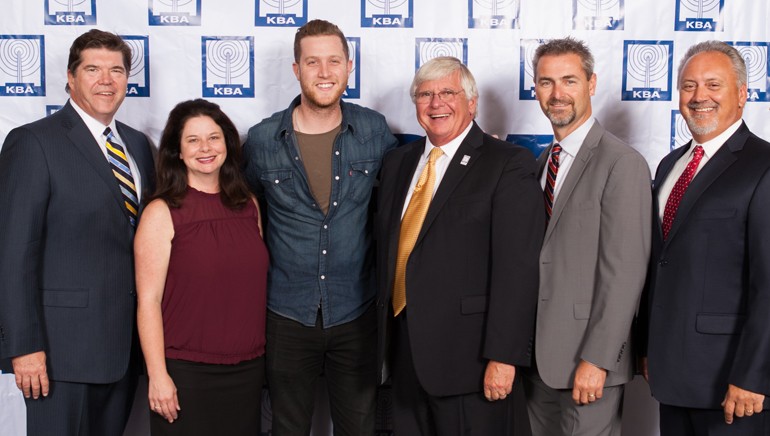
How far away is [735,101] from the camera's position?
1990 millimetres

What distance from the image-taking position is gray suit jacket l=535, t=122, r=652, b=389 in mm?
1989

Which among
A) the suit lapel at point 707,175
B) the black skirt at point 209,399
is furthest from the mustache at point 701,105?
the black skirt at point 209,399

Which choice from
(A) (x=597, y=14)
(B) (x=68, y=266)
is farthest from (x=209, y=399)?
(A) (x=597, y=14)

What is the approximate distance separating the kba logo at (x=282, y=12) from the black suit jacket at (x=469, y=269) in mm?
1247

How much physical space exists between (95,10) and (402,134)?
1.45 metres

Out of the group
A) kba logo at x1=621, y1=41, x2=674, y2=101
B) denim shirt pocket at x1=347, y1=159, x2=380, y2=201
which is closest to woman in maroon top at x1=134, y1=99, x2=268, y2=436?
denim shirt pocket at x1=347, y1=159, x2=380, y2=201

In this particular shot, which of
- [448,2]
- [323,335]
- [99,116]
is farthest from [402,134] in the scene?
[99,116]

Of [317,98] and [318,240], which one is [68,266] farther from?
[317,98]

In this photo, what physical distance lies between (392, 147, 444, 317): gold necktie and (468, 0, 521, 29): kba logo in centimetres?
103

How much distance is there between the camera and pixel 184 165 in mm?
2240

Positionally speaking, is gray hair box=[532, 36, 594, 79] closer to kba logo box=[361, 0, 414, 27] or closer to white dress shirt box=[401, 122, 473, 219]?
white dress shirt box=[401, 122, 473, 219]

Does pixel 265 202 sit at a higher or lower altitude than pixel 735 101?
lower

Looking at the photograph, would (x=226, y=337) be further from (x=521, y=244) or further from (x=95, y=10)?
(x=95, y=10)

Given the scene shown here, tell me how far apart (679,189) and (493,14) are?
1.27 meters
